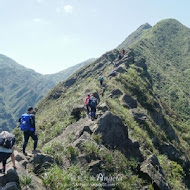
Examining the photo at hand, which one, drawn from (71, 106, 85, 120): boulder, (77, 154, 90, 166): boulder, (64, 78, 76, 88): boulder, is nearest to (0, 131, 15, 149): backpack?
(77, 154, 90, 166): boulder

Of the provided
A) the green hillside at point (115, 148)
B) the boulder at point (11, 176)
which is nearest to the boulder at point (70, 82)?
the green hillside at point (115, 148)

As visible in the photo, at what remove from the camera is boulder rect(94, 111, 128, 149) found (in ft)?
49.7

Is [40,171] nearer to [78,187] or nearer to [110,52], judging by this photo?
[78,187]

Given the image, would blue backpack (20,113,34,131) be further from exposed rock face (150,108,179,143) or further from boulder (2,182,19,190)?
exposed rock face (150,108,179,143)

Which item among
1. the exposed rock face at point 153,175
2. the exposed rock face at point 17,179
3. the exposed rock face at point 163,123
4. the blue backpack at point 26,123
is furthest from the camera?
the exposed rock face at point 163,123

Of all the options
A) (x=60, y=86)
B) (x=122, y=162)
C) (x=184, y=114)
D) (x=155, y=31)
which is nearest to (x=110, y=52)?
(x=60, y=86)

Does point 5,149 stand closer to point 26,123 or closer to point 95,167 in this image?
point 26,123

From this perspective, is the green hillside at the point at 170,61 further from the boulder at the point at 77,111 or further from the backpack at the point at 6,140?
the backpack at the point at 6,140

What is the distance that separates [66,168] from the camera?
11531mm

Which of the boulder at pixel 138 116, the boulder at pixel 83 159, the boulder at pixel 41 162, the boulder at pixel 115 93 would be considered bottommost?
the boulder at pixel 138 116

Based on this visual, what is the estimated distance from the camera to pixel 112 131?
15664 mm

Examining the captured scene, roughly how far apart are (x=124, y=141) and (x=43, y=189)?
7.35 metres

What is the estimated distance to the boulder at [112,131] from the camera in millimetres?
15156

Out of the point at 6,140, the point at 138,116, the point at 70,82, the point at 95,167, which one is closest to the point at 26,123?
the point at 6,140
